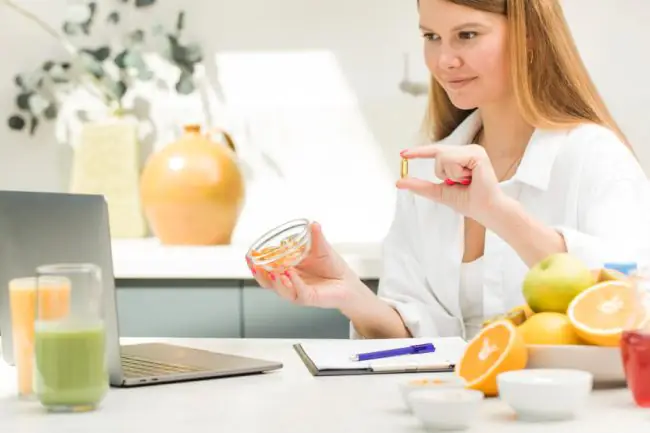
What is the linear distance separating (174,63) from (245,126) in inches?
12.2

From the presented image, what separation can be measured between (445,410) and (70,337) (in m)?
0.42

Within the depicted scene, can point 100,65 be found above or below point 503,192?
above

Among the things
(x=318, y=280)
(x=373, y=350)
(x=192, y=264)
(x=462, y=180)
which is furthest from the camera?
(x=192, y=264)

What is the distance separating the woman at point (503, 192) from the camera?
1.97 m

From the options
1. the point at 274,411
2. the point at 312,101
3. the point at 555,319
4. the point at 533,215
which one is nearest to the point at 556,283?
the point at 555,319

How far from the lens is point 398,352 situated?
5.13ft

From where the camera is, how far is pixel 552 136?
7.24ft

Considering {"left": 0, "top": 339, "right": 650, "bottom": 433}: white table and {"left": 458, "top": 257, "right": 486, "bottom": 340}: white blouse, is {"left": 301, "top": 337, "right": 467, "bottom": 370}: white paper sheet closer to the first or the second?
{"left": 0, "top": 339, "right": 650, "bottom": 433}: white table

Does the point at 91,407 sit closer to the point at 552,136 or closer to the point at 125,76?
the point at 552,136

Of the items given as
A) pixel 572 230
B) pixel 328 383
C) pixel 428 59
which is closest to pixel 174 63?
pixel 428 59

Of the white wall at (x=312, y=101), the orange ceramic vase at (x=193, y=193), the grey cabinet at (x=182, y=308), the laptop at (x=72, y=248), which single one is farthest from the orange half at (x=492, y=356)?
the white wall at (x=312, y=101)

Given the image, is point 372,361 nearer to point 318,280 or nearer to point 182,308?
point 318,280

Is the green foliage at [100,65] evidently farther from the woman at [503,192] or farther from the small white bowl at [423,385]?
the small white bowl at [423,385]

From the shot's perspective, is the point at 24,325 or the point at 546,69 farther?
the point at 546,69
